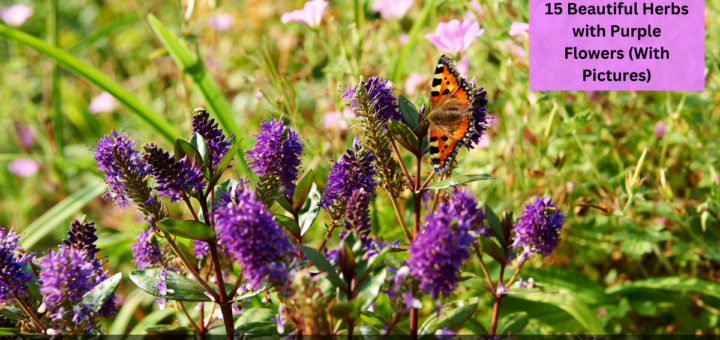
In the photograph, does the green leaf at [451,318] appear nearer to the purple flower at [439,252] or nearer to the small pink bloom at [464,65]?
the purple flower at [439,252]

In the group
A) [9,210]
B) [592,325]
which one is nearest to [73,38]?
[9,210]

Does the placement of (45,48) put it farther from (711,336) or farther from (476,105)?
(711,336)

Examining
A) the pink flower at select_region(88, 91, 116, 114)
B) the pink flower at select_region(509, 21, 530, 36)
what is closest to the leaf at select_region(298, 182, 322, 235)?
the pink flower at select_region(509, 21, 530, 36)

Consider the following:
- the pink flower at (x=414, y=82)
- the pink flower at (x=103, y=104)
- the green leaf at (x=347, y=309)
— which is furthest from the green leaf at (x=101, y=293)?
the pink flower at (x=103, y=104)

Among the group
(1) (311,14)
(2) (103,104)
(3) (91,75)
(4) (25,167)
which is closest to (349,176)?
(1) (311,14)

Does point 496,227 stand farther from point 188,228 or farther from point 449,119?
point 188,228

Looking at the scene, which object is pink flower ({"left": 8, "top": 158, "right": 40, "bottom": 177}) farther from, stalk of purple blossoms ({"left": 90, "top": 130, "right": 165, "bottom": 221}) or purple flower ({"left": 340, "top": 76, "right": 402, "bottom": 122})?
purple flower ({"left": 340, "top": 76, "right": 402, "bottom": 122})
